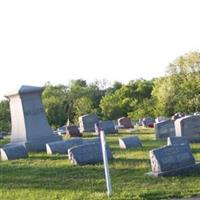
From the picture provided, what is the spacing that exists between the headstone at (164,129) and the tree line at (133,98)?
23.3 m

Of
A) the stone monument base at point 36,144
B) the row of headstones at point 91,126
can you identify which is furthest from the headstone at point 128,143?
the row of headstones at point 91,126

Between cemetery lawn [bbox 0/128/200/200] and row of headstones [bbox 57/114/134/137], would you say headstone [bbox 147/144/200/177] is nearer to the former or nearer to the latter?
cemetery lawn [bbox 0/128/200/200]

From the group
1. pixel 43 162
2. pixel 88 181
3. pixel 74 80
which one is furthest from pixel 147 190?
pixel 74 80

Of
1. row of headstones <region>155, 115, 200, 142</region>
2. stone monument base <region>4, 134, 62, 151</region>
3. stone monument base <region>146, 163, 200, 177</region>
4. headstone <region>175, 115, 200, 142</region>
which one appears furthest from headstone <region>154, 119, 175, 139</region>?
stone monument base <region>146, 163, 200, 177</region>

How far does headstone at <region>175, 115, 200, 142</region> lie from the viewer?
21.7 meters

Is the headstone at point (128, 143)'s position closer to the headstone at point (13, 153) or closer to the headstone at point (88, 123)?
the headstone at point (13, 153)

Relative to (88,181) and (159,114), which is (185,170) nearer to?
(88,181)

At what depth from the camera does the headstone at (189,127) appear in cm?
2173

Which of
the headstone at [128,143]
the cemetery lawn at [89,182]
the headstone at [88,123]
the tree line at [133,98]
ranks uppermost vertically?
the tree line at [133,98]

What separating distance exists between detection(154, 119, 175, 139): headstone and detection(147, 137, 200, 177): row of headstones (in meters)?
11.8

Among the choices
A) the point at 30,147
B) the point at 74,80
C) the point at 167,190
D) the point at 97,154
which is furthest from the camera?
the point at 74,80

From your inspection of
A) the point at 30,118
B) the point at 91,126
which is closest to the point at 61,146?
the point at 30,118

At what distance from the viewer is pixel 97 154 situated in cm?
1463

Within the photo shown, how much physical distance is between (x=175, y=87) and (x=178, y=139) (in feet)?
173
